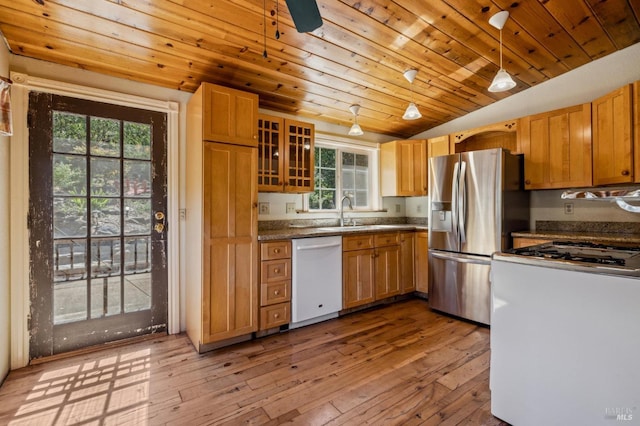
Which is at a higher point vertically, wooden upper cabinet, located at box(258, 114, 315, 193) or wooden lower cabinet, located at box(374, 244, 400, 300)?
wooden upper cabinet, located at box(258, 114, 315, 193)

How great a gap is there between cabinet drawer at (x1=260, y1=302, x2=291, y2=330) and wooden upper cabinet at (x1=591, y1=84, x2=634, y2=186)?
304 cm

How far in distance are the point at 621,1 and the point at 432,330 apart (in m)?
2.98

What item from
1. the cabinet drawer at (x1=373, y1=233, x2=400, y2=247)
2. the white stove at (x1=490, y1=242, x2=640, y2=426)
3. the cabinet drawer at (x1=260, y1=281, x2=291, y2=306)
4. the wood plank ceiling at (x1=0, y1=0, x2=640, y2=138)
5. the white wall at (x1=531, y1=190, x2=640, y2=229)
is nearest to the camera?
the white stove at (x1=490, y1=242, x2=640, y2=426)

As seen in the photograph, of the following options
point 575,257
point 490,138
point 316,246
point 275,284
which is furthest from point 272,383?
point 490,138

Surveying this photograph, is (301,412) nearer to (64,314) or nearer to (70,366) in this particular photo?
(70,366)

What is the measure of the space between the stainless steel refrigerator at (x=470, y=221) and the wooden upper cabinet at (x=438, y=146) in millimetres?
466

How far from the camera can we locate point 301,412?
164 cm

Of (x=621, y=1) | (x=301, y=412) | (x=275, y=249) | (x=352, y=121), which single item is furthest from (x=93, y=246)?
(x=621, y=1)

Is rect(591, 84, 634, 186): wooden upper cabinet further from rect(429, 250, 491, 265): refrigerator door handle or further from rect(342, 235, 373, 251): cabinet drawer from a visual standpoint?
rect(342, 235, 373, 251): cabinet drawer

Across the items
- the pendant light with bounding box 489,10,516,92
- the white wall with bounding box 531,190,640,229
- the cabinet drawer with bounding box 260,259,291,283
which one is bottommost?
the cabinet drawer with bounding box 260,259,291,283

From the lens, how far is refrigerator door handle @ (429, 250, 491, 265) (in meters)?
2.89

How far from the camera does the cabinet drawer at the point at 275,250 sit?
102 inches

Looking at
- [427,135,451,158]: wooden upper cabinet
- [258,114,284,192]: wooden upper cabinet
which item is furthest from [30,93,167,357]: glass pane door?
[427,135,451,158]: wooden upper cabinet

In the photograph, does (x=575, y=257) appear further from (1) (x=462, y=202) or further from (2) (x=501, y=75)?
(1) (x=462, y=202)
